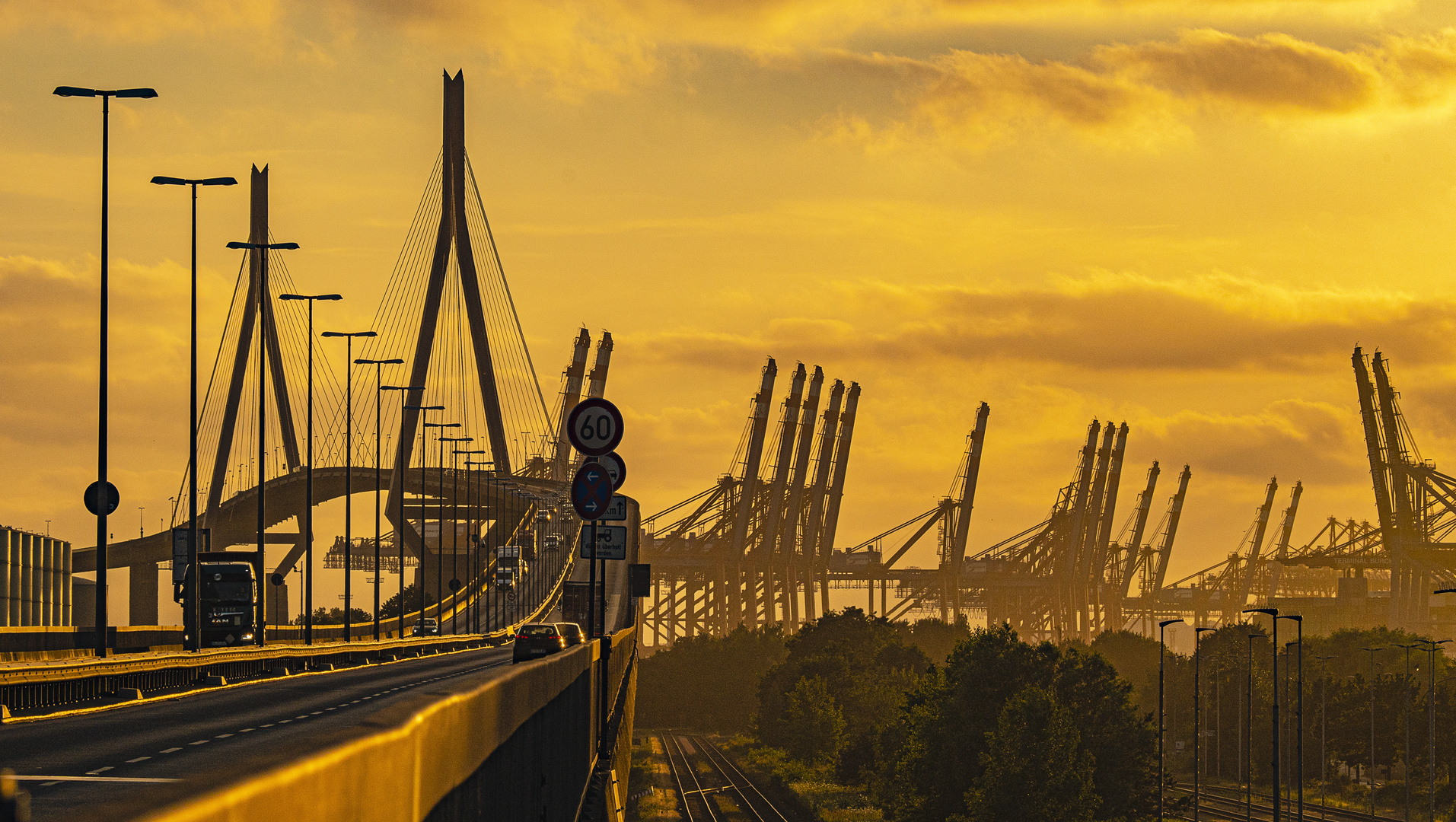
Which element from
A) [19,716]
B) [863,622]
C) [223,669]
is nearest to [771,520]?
[863,622]

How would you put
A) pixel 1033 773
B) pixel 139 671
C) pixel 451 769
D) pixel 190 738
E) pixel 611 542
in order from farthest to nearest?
pixel 1033 773 < pixel 139 671 < pixel 611 542 < pixel 190 738 < pixel 451 769

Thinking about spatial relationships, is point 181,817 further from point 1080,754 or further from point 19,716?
point 1080,754

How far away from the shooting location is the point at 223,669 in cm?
4969

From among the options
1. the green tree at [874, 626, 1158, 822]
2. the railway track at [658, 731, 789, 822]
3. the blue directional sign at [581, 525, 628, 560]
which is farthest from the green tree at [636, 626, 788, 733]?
the blue directional sign at [581, 525, 628, 560]

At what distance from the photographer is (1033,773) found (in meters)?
90.9

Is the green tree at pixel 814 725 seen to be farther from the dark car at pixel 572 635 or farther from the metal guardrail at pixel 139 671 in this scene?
the metal guardrail at pixel 139 671

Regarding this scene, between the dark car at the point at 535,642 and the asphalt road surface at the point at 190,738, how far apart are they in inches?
351

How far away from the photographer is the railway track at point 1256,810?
98.5 m

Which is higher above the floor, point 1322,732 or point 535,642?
point 535,642

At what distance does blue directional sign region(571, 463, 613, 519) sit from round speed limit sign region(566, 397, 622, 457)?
901 millimetres

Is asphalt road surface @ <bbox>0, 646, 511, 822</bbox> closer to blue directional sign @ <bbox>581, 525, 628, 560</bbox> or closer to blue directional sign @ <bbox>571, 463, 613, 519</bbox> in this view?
blue directional sign @ <bbox>571, 463, 613, 519</bbox>

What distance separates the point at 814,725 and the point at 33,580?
71.2 metres

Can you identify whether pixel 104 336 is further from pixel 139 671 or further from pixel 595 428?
pixel 595 428

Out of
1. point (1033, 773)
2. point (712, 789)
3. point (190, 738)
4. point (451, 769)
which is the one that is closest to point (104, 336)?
point (190, 738)
